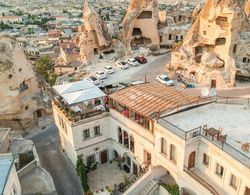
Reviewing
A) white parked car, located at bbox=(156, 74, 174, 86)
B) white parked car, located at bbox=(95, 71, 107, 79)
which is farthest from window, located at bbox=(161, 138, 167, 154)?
white parked car, located at bbox=(95, 71, 107, 79)

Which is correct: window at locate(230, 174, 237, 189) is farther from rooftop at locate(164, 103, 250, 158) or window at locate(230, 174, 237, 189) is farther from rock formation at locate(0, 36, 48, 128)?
rock formation at locate(0, 36, 48, 128)

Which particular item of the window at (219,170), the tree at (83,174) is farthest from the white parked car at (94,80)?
the window at (219,170)

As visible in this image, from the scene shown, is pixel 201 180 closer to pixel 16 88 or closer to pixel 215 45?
pixel 16 88

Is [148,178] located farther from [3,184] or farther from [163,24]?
[163,24]

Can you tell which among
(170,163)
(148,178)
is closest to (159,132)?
(170,163)

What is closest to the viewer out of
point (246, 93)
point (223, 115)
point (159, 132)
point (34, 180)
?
point (159, 132)

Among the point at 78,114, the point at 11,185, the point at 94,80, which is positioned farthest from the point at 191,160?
the point at 94,80
